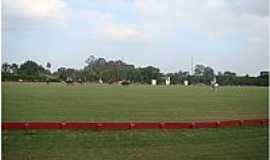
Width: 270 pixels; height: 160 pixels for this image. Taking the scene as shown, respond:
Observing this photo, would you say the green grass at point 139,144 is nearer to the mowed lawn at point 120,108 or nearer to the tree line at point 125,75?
the mowed lawn at point 120,108

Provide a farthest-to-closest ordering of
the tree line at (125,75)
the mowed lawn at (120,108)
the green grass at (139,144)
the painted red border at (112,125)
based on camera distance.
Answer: the tree line at (125,75)
the mowed lawn at (120,108)
the painted red border at (112,125)
the green grass at (139,144)

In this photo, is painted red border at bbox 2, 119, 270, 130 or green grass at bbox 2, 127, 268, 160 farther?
painted red border at bbox 2, 119, 270, 130

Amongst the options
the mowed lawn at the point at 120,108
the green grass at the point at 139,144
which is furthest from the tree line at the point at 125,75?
the green grass at the point at 139,144

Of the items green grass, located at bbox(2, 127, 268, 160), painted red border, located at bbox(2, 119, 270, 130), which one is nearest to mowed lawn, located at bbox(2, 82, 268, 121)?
painted red border, located at bbox(2, 119, 270, 130)

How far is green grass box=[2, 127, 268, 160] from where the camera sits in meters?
7.67

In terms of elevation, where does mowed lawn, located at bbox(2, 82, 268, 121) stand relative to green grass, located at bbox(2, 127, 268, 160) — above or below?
above

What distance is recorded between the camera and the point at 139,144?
29.4 ft

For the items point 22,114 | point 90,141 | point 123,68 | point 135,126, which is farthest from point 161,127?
point 123,68

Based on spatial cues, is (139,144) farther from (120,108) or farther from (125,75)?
(125,75)

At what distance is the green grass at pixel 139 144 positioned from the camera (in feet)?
25.2

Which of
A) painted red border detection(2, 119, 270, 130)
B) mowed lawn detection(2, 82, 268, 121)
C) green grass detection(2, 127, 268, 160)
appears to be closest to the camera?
green grass detection(2, 127, 268, 160)

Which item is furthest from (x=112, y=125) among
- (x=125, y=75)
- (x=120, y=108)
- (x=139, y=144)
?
(x=125, y=75)

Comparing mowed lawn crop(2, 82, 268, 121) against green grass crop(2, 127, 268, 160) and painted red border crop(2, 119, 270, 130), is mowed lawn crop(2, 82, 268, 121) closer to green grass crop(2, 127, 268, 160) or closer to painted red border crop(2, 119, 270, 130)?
painted red border crop(2, 119, 270, 130)

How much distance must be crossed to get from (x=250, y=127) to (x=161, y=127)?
202cm
